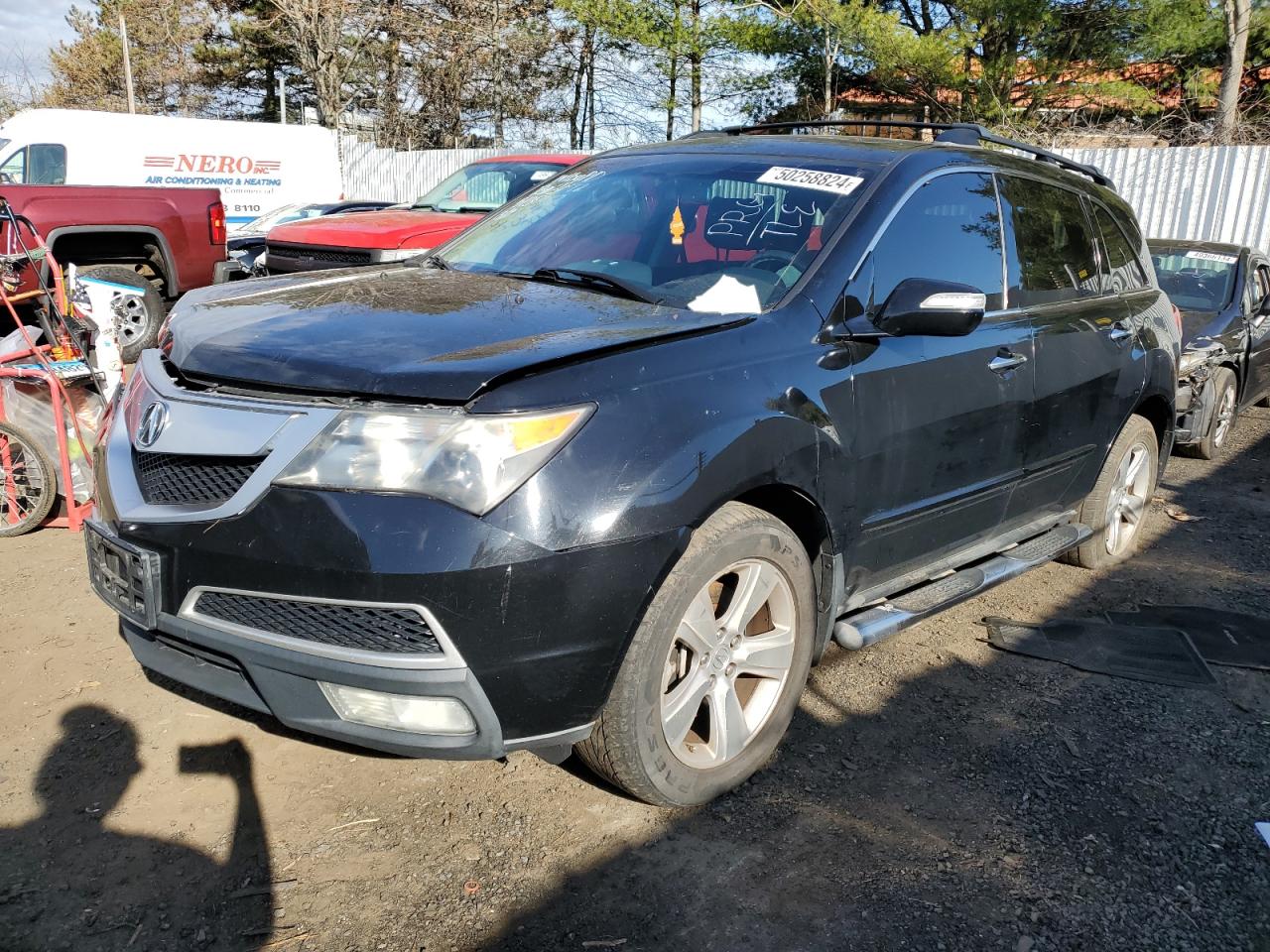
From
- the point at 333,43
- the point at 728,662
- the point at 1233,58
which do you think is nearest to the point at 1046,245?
the point at 728,662

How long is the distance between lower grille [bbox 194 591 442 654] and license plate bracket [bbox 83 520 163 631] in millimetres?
177

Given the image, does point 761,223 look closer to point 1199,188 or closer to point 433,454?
point 433,454

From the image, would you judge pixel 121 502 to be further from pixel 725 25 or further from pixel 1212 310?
pixel 725 25

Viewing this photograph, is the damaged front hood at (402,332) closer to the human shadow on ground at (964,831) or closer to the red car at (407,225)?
the human shadow on ground at (964,831)

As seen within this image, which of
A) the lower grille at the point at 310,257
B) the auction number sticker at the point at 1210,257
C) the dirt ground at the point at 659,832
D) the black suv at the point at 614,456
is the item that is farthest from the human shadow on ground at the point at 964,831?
the lower grille at the point at 310,257

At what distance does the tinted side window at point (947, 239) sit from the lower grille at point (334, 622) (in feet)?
5.92

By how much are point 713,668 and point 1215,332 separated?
6.39 m

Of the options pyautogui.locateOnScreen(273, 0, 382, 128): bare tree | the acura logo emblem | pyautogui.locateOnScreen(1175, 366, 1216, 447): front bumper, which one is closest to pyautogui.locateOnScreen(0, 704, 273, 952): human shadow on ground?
the acura logo emblem

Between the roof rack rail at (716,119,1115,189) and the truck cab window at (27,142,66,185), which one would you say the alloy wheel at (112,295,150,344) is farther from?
the roof rack rail at (716,119,1115,189)

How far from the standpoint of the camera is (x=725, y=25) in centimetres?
2269

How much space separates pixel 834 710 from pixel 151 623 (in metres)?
2.16

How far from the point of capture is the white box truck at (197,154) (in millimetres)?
17891

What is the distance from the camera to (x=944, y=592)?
361 centimetres

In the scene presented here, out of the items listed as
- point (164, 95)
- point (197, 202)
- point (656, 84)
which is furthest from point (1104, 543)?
point (164, 95)
